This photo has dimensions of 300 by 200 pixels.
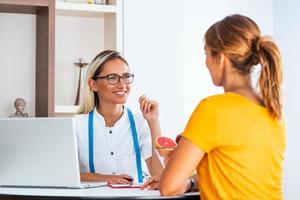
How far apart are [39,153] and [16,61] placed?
5.31ft

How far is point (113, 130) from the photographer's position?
2.77m

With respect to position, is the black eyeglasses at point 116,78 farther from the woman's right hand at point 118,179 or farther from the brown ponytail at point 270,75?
the brown ponytail at point 270,75

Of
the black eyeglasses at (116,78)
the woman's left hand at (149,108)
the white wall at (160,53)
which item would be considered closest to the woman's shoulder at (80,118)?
the black eyeglasses at (116,78)

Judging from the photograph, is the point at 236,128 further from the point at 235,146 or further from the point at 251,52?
the point at 251,52

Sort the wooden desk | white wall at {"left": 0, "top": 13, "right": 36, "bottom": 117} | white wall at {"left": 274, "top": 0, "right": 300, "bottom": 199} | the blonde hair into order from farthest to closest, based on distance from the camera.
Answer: white wall at {"left": 274, "top": 0, "right": 300, "bottom": 199}, white wall at {"left": 0, "top": 13, "right": 36, "bottom": 117}, the blonde hair, the wooden desk

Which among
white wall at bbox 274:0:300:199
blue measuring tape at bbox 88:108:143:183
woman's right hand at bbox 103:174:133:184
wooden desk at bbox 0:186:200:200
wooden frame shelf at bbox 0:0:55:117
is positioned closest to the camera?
wooden desk at bbox 0:186:200:200


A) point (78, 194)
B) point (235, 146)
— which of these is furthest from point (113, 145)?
point (235, 146)

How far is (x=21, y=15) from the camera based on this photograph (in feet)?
11.8

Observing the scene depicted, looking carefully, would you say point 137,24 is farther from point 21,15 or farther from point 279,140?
point 279,140

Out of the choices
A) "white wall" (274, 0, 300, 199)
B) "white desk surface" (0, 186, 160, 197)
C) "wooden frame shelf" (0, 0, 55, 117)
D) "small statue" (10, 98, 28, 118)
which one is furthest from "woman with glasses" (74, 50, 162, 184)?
"white wall" (274, 0, 300, 199)

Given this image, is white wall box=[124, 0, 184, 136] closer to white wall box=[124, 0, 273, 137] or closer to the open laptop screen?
white wall box=[124, 0, 273, 137]

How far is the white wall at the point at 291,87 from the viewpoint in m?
4.08

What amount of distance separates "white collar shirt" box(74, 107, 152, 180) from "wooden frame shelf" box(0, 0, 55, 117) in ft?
1.78

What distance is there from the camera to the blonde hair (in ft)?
9.25
